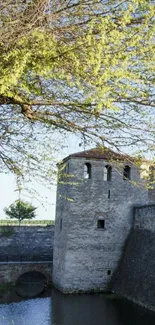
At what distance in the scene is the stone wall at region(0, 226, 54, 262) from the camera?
83.5ft

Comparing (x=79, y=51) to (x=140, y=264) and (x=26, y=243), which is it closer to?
(x=140, y=264)

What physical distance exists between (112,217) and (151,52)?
16.0m

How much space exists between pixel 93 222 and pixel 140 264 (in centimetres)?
357

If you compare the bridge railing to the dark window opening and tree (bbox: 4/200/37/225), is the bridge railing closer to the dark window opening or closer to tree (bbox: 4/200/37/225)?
the dark window opening

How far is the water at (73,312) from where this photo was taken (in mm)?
13680

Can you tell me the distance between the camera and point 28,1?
16.3 ft

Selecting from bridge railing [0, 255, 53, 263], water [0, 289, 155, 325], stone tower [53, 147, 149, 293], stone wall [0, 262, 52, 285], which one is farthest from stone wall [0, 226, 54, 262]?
water [0, 289, 155, 325]

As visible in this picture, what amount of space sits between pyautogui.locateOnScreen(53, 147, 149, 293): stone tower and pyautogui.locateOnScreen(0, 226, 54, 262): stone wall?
4776mm

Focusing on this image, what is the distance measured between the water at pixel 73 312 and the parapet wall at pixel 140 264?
680mm

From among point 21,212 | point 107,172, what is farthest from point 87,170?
point 21,212

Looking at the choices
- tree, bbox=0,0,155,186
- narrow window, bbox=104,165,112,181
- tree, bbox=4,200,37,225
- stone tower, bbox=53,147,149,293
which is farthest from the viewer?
tree, bbox=4,200,37,225

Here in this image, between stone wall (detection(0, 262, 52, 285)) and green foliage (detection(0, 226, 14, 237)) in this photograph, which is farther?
green foliage (detection(0, 226, 14, 237))

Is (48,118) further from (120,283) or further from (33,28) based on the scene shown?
(120,283)

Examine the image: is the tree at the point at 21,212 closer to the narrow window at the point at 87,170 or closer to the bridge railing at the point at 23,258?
the bridge railing at the point at 23,258
